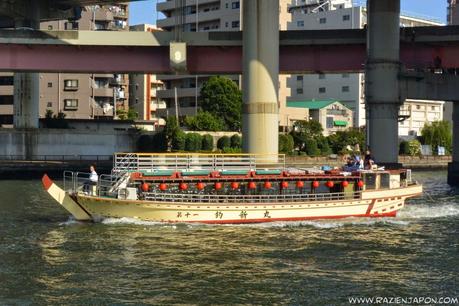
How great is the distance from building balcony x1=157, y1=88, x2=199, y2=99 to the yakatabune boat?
82.9 m

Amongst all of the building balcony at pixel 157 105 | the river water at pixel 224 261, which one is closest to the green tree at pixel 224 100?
the building balcony at pixel 157 105

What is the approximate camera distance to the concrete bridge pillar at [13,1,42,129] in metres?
70.9

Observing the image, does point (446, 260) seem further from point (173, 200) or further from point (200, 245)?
point (173, 200)

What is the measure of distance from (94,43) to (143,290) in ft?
126

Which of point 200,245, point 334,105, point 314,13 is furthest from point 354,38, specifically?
point 314,13

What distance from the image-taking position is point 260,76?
50.0 meters

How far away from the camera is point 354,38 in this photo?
55.0 metres

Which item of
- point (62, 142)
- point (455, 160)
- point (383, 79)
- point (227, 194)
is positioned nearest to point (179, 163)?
point (227, 194)

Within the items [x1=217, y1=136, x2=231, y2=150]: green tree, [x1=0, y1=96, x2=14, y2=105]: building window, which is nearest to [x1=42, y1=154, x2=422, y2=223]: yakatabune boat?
[x1=217, y1=136, x2=231, y2=150]: green tree

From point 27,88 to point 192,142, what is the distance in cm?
2289

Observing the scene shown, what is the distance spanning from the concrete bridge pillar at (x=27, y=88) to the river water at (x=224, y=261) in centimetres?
3803

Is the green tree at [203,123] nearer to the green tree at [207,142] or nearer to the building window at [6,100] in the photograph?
the green tree at [207,142]

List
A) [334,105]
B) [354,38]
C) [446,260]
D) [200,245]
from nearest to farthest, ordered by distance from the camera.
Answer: [446,260] < [200,245] < [354,38] < [334,105]

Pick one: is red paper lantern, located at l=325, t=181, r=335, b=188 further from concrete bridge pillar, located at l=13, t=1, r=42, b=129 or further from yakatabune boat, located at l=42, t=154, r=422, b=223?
concrete bridge pillar, located at l=13, t=1, r=42, b=129
